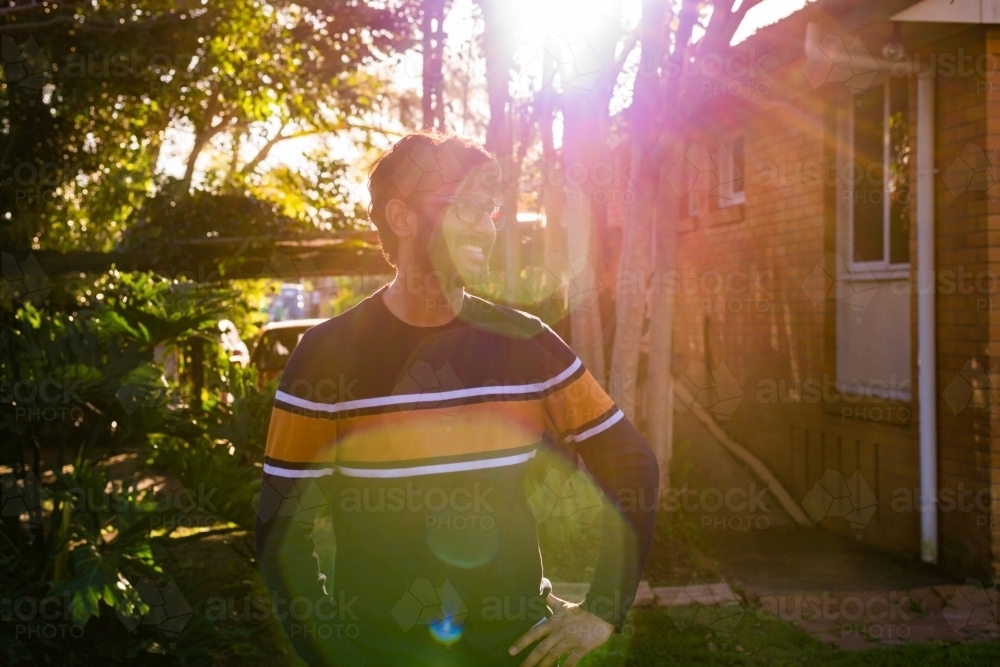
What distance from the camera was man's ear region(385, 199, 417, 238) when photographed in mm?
2335

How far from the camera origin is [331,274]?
13367 mm

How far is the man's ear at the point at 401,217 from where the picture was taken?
2335 millimetres

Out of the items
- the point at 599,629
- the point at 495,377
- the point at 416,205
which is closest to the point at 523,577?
the point at 599,629

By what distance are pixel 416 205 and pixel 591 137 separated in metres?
5.63

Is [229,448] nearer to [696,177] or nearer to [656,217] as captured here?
[656,217]

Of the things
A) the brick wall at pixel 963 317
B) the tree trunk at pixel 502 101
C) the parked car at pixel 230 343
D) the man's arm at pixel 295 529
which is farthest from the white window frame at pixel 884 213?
the man's arm at pixel 295 529

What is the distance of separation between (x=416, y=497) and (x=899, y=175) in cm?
663

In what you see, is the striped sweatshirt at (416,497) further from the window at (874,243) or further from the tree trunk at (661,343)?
the window at (874,243)

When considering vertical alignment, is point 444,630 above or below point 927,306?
below

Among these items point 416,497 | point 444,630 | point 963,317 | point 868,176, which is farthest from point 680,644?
point 868,176

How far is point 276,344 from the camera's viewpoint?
15.0 metres

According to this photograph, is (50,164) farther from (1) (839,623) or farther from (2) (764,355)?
(1) (839,623)

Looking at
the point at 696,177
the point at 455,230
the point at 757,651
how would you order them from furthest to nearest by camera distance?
the point at 696,177
the point at 757,651
the point at 455,230

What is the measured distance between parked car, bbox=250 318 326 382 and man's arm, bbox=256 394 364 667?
12.5 metres
